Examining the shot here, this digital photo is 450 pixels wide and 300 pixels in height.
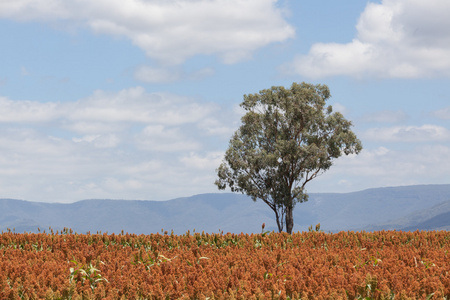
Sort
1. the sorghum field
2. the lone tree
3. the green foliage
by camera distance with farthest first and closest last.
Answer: the lone tree → the green foliage → the sorghum field

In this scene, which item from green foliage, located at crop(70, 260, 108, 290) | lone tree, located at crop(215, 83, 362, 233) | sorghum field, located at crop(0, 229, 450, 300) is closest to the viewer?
sorghum field, located at crop(0, 229, 450, 300)

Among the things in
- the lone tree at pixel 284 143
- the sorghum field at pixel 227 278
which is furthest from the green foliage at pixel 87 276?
the lone tree at pixel 284 143

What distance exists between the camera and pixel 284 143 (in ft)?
137

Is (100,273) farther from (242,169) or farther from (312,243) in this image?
(242,169)

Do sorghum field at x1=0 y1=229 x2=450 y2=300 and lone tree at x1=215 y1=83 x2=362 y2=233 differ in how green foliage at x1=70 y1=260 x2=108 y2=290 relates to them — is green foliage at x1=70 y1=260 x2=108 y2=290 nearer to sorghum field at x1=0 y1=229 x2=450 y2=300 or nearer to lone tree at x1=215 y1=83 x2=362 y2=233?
sorghum field at x1=0 y1=229 x2=450 y2=300

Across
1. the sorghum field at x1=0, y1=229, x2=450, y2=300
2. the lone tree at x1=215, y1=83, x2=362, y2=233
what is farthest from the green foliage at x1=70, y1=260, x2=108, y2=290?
the lone tree at x1=215, y1=83, x2=362, y2=233

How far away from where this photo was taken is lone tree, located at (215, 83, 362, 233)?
42.6 meters

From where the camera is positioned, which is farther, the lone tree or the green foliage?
the lone tree

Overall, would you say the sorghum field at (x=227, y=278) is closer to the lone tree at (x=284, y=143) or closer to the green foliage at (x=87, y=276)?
the green foliage at (x=87, y=276)

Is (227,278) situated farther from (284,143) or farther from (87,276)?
(284,143)

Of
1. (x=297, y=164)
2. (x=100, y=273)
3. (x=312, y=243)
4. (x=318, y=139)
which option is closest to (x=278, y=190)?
(x=297, y=164)

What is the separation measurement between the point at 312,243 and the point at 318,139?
30306mm

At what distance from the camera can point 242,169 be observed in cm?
4362

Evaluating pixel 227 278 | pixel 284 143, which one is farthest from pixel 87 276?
pixel 284 143
